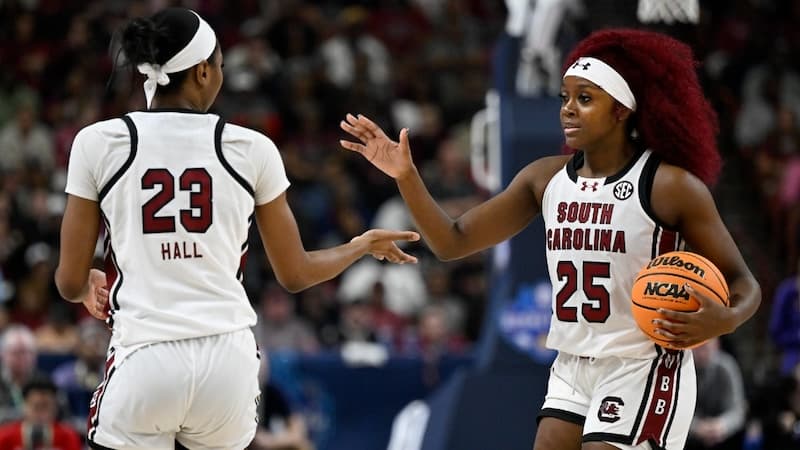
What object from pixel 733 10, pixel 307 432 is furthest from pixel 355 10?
pixel 307 432

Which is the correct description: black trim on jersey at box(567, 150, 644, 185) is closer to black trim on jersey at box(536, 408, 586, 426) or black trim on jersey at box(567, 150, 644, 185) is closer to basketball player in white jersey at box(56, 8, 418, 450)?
black trim on jersey at box(536, 408, 586, 426)

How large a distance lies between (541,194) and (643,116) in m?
0.50

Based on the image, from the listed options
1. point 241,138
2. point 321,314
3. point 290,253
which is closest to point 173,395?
point 290,253

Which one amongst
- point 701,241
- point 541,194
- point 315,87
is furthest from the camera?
point 315,87

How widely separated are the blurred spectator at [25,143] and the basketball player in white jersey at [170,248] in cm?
1110

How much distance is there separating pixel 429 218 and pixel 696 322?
124 cm

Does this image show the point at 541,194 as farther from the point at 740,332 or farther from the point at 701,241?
the point at 740,332

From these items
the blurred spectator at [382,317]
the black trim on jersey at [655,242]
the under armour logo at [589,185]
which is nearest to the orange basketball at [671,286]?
the black trim on jersey at [655,242]

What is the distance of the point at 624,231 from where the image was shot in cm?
527

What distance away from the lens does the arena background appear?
9.46 metres

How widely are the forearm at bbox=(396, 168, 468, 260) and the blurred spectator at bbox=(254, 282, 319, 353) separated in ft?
23.5

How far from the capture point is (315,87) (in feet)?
56.0

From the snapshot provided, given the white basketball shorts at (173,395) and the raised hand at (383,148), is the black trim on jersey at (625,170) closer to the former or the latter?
the raised hand at (383,148)

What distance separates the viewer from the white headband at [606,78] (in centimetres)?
539
